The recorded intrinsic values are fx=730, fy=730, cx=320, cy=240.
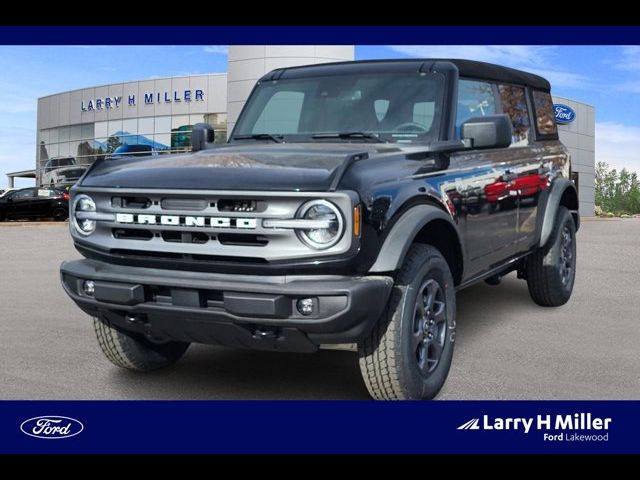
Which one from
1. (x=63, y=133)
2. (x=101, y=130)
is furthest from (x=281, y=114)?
(x=63, y=133)

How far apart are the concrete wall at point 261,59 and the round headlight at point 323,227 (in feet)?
68.9

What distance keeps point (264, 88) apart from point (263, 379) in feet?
7.35

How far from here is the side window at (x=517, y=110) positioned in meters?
5.90

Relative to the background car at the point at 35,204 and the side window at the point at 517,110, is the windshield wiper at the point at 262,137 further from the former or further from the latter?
the background car at the point at 35,204

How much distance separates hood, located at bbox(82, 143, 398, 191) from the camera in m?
3.38

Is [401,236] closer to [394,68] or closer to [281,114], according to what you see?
[394,68]

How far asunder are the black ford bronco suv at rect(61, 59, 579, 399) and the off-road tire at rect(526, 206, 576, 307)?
1.59 metres

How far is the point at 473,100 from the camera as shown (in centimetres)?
520

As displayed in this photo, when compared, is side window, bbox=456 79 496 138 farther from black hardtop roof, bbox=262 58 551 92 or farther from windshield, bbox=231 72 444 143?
windshield, bbox=231 72 444 143

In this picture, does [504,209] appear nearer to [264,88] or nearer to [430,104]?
[430,104]

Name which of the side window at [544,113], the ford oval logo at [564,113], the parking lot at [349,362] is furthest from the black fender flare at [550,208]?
the ford oval logo at [564,113]

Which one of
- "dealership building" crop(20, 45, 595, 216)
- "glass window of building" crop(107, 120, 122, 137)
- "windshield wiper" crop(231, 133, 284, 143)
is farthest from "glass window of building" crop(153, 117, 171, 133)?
"windshield wiper" crop(231, 133, 284, 143)

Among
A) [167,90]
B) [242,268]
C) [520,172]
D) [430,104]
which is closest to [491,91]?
[520,172]

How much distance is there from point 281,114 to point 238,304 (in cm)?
219
